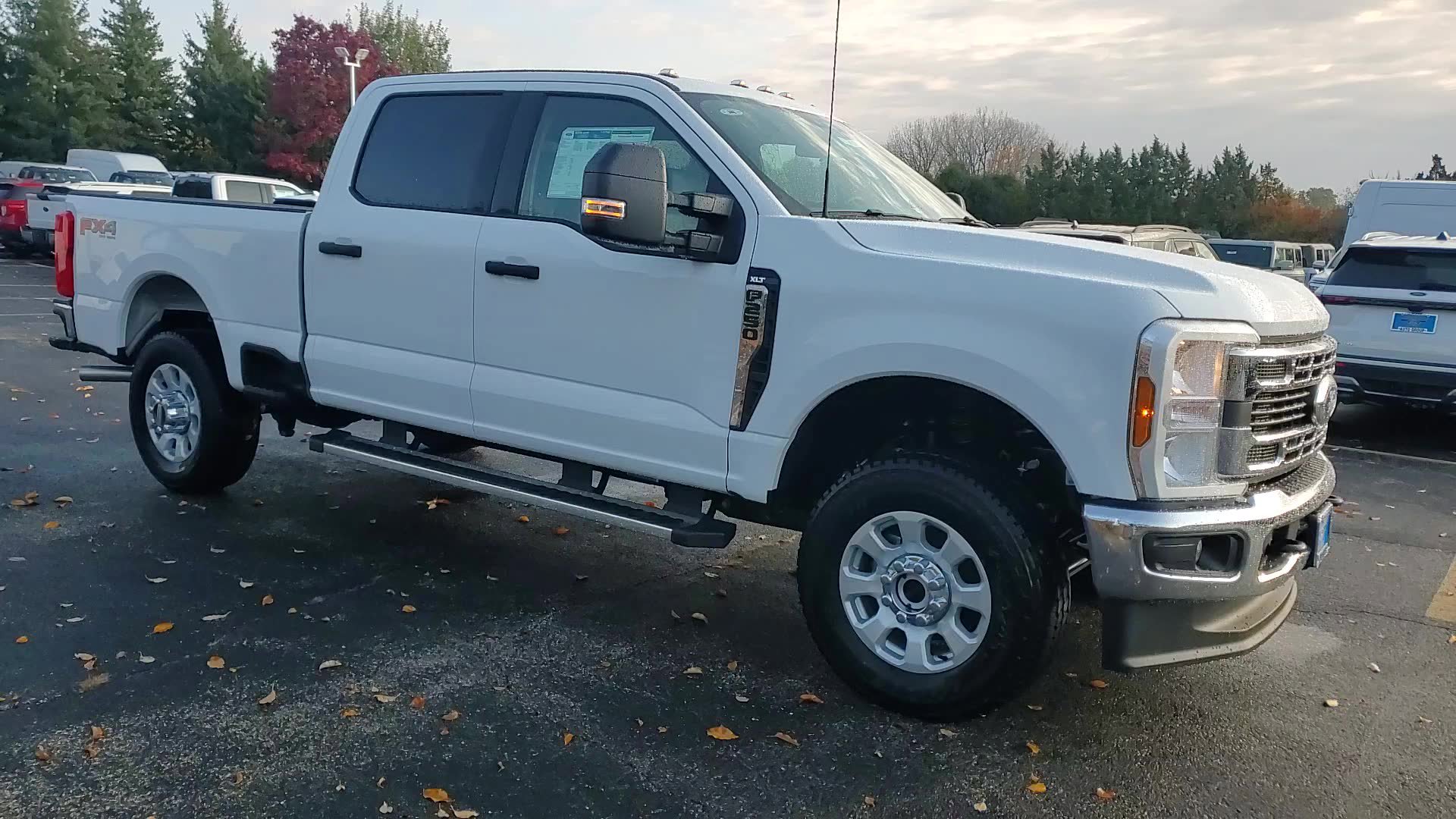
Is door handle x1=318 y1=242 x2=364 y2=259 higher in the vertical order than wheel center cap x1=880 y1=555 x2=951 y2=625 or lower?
higher

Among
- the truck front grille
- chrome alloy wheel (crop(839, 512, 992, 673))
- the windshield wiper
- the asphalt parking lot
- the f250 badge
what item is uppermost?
the windshield wiper

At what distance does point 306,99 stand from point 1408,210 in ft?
132

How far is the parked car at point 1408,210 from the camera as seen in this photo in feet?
49.2

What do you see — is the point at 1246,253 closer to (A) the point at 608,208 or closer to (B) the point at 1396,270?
(B) the point at 1396,270

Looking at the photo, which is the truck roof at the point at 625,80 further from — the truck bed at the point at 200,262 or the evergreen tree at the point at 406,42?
the evergreen tree at the point at 406,42

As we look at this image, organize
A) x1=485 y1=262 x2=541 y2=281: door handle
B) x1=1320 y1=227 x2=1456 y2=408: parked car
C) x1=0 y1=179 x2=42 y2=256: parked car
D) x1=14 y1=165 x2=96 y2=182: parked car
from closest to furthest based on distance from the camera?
x1=485 y1=262 x2=541 y2=281: door handle
x1=1320 y1=227 x2=1456 y2=408: parked car
x1=0 y1=179 x2=42 y2=256: parked car
x1=14 y1=165 x2=96 y2=182: parked car

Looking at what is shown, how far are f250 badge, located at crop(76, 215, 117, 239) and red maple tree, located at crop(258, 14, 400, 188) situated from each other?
4020 cm

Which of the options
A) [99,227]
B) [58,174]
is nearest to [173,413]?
[99,227]

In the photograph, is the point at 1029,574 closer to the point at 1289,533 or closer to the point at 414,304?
the point at 1289,533

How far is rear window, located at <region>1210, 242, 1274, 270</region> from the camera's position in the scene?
65.3 feet

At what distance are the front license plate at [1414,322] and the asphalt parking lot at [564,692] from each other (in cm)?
351

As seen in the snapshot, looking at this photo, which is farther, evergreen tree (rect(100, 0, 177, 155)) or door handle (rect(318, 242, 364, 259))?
evergreen tree (rect(100, 0, 177, 155))

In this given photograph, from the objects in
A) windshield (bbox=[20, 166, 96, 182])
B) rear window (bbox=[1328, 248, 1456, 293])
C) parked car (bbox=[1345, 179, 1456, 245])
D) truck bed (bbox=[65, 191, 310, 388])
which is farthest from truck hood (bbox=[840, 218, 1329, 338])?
windshield (bbox=[20, 166, 96, 182])

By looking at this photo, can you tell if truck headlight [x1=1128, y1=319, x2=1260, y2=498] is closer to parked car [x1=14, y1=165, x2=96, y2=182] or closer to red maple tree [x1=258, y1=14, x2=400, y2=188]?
parked car [x1=14, y1=165, x2=96, y2=182]
